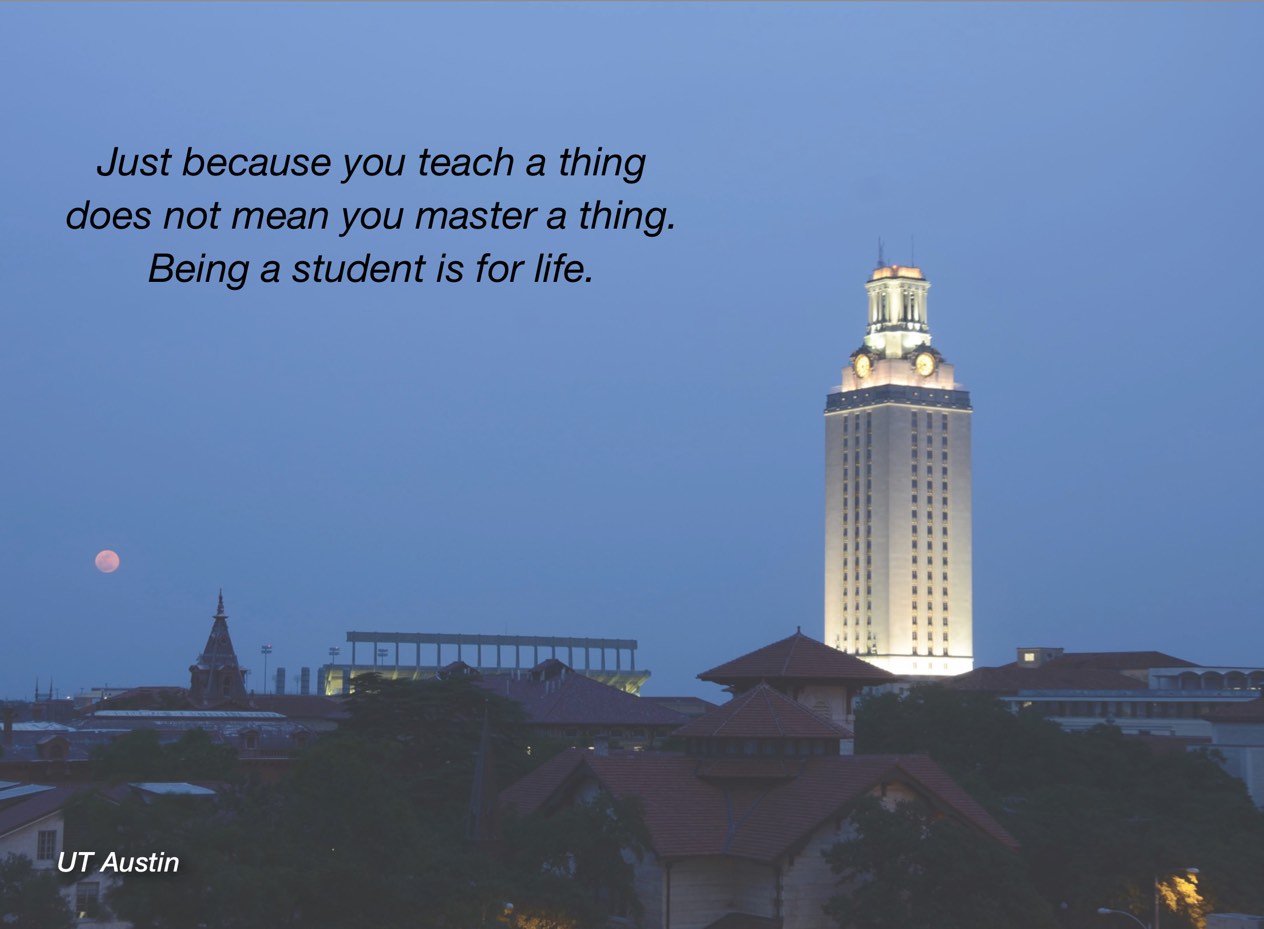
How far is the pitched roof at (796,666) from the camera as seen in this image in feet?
211

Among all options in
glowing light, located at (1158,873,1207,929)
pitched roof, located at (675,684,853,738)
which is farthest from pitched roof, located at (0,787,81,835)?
glowing light, located at (1158,873,1207,929)

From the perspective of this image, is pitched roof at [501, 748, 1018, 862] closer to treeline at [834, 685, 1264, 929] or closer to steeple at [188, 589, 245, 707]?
treeline at [834, 685, 1264, 929]

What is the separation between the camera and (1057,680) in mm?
145750

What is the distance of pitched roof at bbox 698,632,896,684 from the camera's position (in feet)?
211

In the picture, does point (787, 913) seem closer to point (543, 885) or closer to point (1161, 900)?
point (543, 885)

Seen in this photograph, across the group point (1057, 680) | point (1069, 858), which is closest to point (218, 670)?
point (1057, 680)

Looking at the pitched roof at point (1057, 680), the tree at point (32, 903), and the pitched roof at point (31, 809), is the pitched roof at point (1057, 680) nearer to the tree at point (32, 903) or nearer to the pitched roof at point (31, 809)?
the pitched roof at point (31, 809)

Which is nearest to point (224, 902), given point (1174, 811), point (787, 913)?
point (787, 913)

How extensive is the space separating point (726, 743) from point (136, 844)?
2247 centimetres

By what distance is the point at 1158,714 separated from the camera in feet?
420

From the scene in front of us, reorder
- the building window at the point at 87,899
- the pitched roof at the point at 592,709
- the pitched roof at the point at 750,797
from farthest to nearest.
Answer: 1. the pitched roof at the point at 592,709
2. the pitched roof at the point at 750,797
3. the building window at the point at 87,899

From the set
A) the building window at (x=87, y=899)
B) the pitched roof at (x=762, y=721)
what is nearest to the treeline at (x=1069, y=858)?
the pitched roof at (x=762, y=721)

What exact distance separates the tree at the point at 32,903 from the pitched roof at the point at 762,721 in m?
22.9

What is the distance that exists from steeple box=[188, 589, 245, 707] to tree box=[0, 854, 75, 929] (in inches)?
3410
